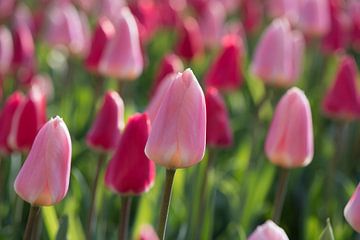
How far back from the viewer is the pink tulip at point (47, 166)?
141 centimetres

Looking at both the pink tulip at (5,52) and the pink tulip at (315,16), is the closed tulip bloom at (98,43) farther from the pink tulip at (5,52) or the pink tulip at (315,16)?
the pink tulip at (315,16)

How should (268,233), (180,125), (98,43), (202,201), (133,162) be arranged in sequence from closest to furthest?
(268,233) < (180,125) < (133,162) < (202,201) < (98,43)

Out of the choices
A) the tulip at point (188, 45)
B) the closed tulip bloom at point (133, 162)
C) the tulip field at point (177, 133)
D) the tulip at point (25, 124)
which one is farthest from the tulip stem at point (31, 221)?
the tulip at point (188, 45)

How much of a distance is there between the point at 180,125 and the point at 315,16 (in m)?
1.84

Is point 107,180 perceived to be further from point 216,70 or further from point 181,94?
point 216,70

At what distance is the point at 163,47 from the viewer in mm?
3744

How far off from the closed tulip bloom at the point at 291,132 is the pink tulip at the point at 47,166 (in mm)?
548

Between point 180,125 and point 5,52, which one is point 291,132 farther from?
point 5,52

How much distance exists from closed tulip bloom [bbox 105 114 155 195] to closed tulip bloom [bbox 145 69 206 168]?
180 mm

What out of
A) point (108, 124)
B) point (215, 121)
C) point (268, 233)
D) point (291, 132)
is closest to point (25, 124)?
point (108, 124)

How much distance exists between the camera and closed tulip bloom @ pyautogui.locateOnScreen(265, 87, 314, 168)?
1773mm

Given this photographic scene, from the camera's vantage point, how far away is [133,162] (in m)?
1.62

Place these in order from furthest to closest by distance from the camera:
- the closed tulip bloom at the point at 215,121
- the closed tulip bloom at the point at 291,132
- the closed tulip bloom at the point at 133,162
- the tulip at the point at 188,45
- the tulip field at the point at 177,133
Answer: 1. the tulip at the point at 188,45
2. the closed tulip bloom at the point at 215,121
3. the closed tulip bloom at the point at 291,132
4. the closed tulip bloom at the point at 133,162
5. the tulip field at the point at 177,133

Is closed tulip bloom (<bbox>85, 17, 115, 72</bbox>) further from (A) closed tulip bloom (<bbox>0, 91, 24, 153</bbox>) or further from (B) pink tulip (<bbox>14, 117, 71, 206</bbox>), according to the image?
(B) pink tulip (<bbox>14, 117, 71, 206</bbox>)
